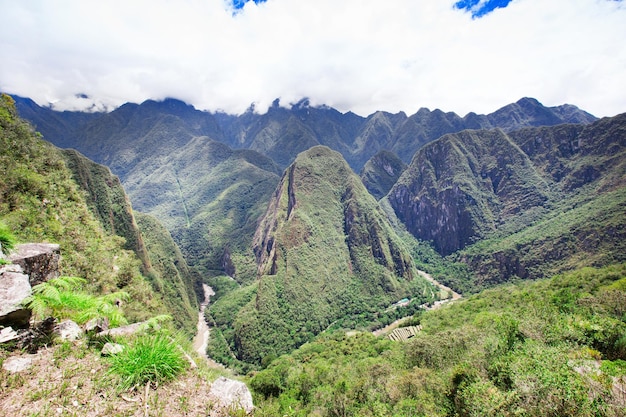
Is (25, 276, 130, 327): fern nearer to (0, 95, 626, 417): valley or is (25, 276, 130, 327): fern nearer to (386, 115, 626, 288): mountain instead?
(0, 95, 626, 417): valley

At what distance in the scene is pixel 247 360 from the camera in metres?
75.3

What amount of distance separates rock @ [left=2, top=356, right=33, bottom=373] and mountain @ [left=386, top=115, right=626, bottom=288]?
134m

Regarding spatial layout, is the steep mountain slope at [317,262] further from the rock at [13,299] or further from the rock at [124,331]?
the rock at [13,299]

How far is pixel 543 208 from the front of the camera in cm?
16150

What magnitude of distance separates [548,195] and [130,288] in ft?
→ 687

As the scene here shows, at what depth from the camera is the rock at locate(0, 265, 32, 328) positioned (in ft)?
21.7

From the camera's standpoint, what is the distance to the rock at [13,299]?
21.7ft

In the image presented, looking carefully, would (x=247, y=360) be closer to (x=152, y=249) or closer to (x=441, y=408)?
(x=152, y=249)

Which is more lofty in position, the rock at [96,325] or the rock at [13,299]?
the rock at [13,299]

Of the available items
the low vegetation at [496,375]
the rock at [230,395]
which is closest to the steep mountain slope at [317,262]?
the low vegetation at [496,375]

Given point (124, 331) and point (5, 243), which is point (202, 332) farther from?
point (124, 331)

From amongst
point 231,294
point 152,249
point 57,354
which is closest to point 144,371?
point 57,354

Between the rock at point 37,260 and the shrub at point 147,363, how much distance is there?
608cm

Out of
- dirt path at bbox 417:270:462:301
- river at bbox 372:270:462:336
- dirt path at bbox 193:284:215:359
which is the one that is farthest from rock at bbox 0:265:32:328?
dirt path at bbox 417:270:462:301
